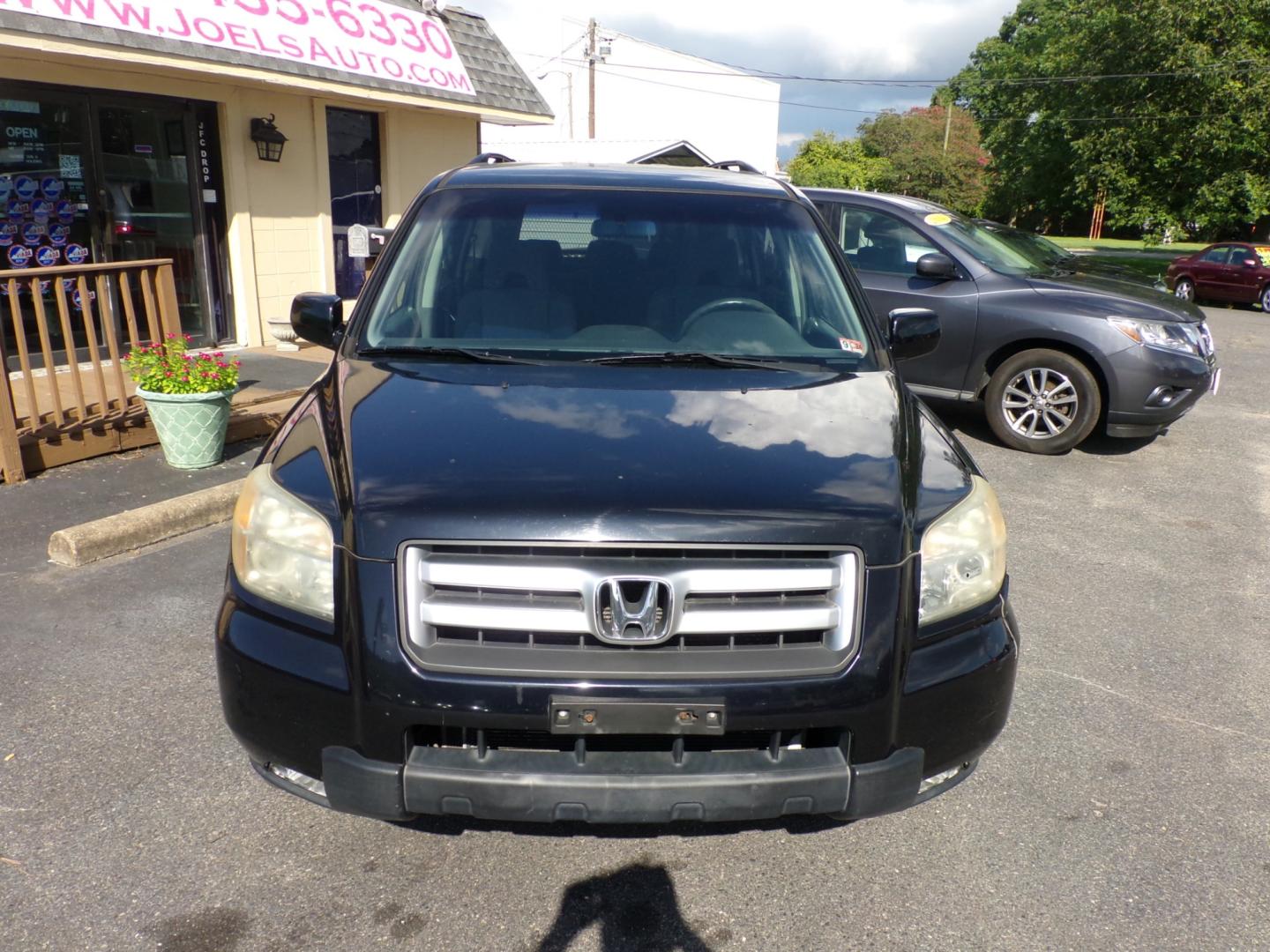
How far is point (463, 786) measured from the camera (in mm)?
2197

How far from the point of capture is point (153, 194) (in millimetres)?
9391

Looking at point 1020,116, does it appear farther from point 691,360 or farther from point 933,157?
point 691,360

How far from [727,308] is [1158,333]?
16.6ft

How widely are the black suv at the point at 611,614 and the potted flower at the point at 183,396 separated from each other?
3.53 m

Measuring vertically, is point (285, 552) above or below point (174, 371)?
above

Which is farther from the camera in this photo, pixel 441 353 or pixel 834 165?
pixel 834 165

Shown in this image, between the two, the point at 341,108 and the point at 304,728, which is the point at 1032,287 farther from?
the point at 341,108

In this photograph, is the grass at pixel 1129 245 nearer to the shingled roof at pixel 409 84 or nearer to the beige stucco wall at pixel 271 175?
the shingled roof at pixel 409 84

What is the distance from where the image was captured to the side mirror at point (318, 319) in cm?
362

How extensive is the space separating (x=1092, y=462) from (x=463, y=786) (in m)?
6.53

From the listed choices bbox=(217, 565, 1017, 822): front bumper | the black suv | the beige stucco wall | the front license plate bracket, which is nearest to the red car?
the beige stucco wall

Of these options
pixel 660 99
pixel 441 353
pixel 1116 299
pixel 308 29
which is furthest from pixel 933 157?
pixel 441 353

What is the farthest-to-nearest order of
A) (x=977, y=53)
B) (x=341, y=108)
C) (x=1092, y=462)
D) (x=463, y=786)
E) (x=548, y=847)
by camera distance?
1. (x=977, y=53)
2. (x=341, y=108)
3. (x=1092, y=462)
4. (x=548, y=847)
5. (x=463, y=786)

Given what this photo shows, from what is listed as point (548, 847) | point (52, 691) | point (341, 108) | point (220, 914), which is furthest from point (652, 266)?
point (341, 108)
